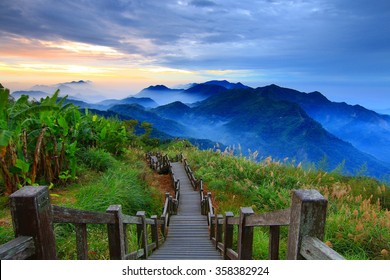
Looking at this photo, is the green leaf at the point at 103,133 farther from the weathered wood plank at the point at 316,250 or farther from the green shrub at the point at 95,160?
the weathered wood plank at the point at 316,250

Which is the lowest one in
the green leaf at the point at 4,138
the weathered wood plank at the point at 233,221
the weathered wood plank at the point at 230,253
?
the weathered wood plank at the point at 230,253

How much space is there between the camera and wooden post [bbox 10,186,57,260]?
63.2 inches

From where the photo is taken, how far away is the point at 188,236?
25.0ft

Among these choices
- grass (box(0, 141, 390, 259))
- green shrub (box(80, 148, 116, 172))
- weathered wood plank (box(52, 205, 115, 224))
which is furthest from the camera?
green shrub (box(80, 148, 116, 172))

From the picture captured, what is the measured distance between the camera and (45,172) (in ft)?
21.3

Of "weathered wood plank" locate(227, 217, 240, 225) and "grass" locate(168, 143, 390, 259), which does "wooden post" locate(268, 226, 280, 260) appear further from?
"grass" locate(168, 143, 390, 259)

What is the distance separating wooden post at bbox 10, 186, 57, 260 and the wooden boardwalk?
3.00m

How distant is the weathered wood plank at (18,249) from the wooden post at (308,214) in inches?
61.6

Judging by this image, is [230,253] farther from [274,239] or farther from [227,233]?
[274,239]

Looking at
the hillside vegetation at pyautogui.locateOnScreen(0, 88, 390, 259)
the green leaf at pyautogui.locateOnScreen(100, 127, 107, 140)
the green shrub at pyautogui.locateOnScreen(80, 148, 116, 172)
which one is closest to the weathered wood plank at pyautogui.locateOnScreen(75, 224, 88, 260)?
the hillside vegetation at pyautogui.locateOnScreen(0, 88, 390, 259)

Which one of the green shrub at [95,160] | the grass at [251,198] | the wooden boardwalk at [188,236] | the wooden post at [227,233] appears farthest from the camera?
the green shrub at [95,160]

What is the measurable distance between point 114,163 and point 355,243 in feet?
22.2

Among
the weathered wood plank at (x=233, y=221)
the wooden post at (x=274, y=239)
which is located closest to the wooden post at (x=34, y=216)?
the wooden post at (x=274, y=239)

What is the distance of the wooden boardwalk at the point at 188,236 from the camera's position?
4902 millimetres
